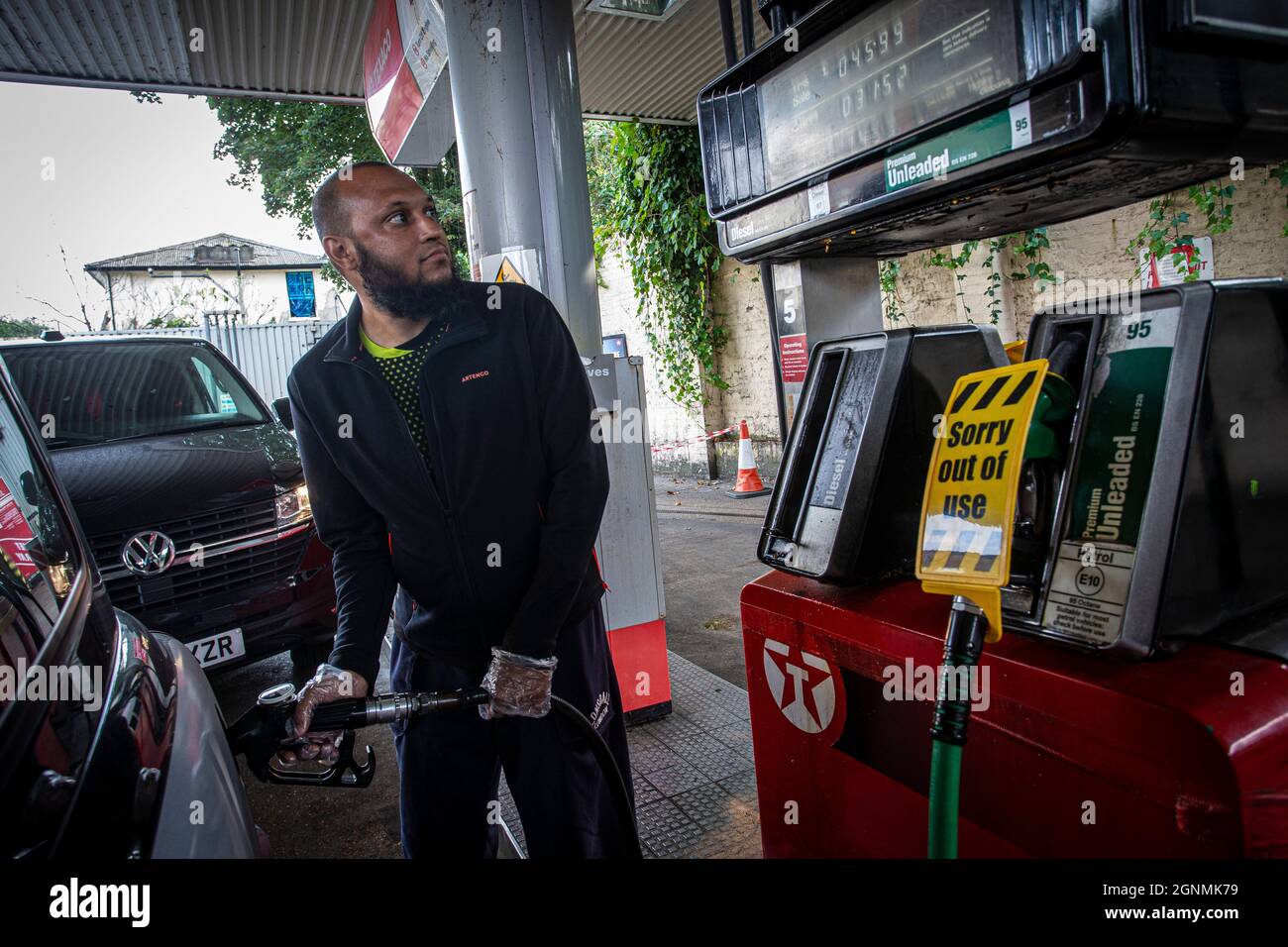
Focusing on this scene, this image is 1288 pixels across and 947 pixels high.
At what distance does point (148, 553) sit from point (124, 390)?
1.40 m

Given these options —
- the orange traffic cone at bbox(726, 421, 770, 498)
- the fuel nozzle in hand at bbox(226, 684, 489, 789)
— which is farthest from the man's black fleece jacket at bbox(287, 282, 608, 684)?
the orange traffic cone at bbox(726, 421, 770, 498)

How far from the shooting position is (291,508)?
4.30m

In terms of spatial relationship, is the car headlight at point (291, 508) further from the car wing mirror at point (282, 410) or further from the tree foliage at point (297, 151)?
the tree foliage at point (297, 151)

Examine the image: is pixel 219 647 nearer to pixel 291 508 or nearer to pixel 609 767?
pixel 291 508

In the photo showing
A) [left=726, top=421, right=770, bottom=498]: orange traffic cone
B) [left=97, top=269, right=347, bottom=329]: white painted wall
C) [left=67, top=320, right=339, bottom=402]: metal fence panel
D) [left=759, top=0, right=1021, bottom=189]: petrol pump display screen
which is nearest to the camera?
[left=759, top=0, right=1021, bottom=189]: petrol pump display screen

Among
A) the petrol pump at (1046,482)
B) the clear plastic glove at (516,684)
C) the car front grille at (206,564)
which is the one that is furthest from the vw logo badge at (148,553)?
the petrol pump at (1046,482)

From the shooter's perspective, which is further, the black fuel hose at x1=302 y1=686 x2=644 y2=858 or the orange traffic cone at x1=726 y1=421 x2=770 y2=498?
the orange traffic cone at x1=726 y1=421 x2=770 y2=498

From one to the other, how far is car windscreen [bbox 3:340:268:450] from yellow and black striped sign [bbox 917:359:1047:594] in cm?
451

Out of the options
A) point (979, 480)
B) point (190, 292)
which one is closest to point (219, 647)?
point (979, 480)

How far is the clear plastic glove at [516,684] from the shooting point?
1.75m

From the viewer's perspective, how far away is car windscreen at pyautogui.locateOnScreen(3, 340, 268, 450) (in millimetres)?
4410

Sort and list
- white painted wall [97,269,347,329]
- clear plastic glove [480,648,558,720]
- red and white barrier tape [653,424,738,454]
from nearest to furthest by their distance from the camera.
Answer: clear plastic glove [480,648,558,720] → red and white barrier tape [653,424,738,454] → white painted wall [97,269,347,329]

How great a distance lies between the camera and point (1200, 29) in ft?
3.72

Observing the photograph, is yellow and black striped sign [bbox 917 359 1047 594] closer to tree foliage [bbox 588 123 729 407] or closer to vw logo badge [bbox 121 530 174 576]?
vw logo badge [bbox 121 530 174 576]
